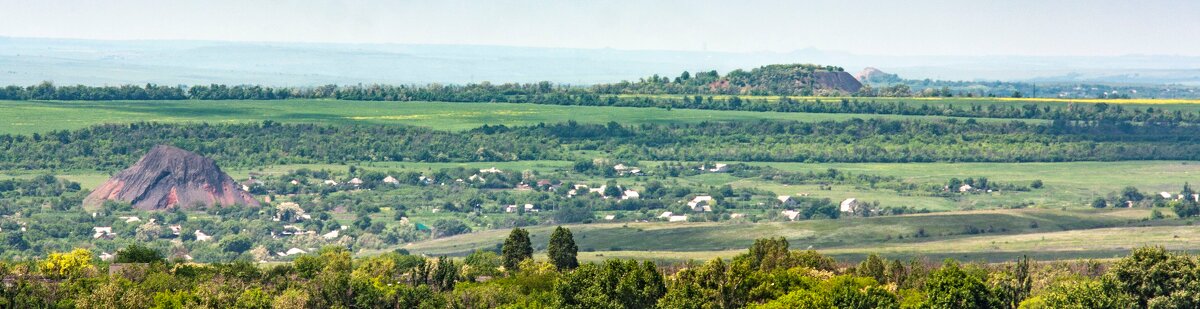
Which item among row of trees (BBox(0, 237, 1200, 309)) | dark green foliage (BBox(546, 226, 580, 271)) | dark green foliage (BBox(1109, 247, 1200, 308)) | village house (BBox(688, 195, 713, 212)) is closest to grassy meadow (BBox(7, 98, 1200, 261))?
village house (BBox(688, 195, 713, 212))

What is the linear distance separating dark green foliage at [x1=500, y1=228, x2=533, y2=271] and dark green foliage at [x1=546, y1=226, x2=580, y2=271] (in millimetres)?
1589

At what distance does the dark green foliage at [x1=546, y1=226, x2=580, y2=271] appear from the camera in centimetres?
10175

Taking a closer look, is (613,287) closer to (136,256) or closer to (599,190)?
(136,256)

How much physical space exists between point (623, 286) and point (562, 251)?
19372 millimetres

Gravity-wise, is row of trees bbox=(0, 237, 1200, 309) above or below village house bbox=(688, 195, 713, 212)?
above

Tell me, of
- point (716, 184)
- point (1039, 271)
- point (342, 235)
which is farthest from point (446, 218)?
point (1039, 271)

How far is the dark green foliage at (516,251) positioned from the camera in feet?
338

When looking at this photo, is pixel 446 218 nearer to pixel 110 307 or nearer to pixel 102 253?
pixel 102 253

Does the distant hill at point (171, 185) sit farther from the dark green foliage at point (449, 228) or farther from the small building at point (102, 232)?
the dark green foliage at point (449, 228)

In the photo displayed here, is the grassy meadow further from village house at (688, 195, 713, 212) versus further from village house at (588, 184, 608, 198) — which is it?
village house at (688, 195, 713, 212)

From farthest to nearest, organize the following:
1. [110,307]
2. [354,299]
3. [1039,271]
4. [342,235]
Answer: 1. [342,235]
2. [1039,271]
3. [354,299]
4. [110,307]

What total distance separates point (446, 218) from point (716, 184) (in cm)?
3623

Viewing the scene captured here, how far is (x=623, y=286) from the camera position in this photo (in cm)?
8319

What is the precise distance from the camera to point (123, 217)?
152m
